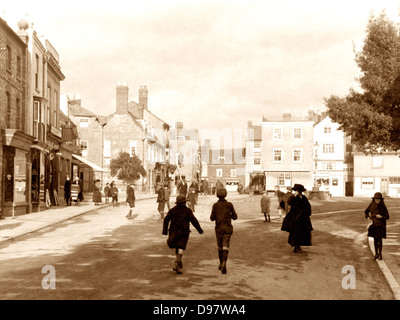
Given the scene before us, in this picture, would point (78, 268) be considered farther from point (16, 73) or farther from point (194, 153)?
point (194, 153)

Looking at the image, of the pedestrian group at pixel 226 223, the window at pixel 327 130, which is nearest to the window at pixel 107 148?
the window at pixel 327 130

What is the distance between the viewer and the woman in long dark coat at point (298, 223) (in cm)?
1288

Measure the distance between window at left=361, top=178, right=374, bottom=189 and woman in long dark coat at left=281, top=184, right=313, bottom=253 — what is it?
5321 cm

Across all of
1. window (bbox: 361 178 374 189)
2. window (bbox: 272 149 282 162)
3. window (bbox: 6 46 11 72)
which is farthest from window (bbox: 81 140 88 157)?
window (bbox: 6 46 11 72)

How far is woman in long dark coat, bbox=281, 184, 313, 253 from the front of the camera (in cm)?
1288

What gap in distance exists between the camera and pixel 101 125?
59688mm

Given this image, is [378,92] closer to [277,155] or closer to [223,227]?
[223,227]

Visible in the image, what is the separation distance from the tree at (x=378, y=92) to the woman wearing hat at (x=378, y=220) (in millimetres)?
7000

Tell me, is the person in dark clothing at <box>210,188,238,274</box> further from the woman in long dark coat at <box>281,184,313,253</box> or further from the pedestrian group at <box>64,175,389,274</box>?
the woman in long dark coat at <box>281,184,313,253</box>

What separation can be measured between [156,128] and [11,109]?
153 feet

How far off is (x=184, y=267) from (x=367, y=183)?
187 ft

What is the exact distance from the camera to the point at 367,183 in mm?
63406

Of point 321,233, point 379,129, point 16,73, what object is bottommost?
point 321,233
